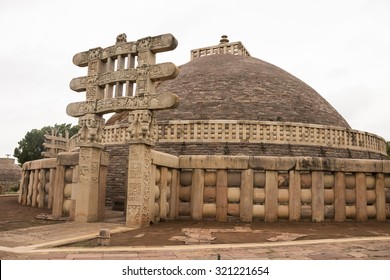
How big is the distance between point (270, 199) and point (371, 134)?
10.9m

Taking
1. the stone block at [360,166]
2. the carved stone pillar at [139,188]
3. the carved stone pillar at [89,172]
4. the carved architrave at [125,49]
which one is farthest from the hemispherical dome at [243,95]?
the carved stone pillar at [139,188]

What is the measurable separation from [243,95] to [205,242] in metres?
13.1

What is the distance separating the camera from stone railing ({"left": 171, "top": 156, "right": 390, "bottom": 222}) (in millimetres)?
8891

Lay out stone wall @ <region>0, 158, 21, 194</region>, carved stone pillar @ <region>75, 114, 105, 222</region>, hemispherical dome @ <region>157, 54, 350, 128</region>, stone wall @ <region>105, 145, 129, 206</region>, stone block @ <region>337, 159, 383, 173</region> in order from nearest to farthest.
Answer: carved stone pillar @ <region>75, 114, 105, 222</region>
stone block @ <region>337, 159, 383, 173</region>
stone wall @ <region>105, 145, 129, 206</region>
hemispherical dome @ <region>157, 54, 350, 128</region>
stone wall @ <region>0, 158, 21, 194</region>

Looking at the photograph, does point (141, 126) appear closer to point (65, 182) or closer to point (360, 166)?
point (65, 182)

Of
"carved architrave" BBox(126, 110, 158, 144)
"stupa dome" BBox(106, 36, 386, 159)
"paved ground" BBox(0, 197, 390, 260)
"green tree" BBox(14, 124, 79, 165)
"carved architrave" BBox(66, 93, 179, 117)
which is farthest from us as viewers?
"green tree" BBox(14, 124, 79, 165)

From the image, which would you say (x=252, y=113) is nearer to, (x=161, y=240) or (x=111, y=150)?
(x=111, y=150)

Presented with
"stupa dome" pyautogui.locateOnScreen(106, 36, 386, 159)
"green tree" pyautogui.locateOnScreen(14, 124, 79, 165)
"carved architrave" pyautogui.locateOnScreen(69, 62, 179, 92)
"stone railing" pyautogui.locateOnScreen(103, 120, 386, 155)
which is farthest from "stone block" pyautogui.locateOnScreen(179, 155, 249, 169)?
"green tree" pyautogui.locateOnScreen(14, 124, 79, 165)

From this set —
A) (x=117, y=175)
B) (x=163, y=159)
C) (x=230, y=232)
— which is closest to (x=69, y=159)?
(x=163, y=159)

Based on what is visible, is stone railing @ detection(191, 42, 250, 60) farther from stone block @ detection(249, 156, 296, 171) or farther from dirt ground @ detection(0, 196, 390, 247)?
dirt ground @ detection(0, 196, 390, 247)

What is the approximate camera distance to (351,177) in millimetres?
9320

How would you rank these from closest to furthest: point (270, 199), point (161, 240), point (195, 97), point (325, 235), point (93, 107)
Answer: point (161, 240) → point (325, 235) → point (270, 199) → point (93, 107) → point (195, 97)

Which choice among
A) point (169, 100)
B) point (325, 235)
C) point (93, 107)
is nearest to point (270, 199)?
point (325, 235)

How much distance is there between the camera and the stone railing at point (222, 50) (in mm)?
24250
